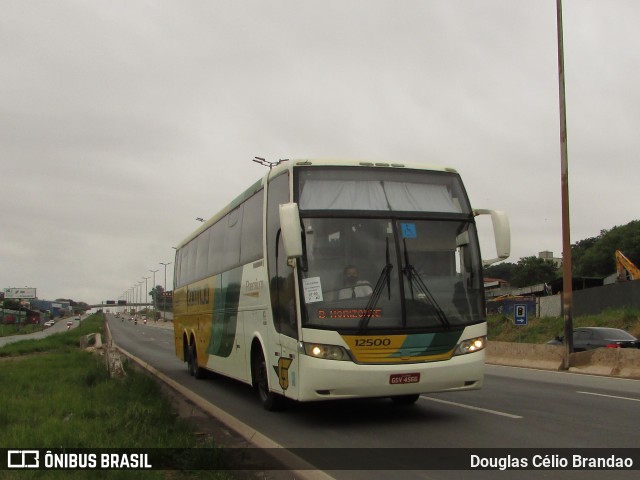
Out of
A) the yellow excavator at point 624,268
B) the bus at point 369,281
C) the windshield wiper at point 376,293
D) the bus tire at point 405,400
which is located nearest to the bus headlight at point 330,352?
the bus at point 369,281

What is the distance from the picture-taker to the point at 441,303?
8.59 metres

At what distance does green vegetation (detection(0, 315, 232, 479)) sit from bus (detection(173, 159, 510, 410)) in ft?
5.90

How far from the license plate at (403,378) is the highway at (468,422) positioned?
0.67 m

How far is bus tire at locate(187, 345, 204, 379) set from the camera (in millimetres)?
16344

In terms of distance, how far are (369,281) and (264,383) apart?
3132mm

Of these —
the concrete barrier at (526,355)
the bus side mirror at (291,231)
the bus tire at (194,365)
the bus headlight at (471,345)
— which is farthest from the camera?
the concrete barrier at (526,355)

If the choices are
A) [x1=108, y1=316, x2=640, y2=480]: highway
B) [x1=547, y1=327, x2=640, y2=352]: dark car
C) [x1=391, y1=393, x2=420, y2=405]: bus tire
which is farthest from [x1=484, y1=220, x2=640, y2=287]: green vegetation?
[x1=391, y1=393, x2=420, y2=405]: bus tire

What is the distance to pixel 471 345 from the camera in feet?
28.6

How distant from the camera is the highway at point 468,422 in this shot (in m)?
7.49

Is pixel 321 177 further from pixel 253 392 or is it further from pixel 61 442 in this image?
pixel 253 392

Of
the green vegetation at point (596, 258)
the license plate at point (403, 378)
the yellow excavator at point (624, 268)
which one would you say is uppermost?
the green vegetation at point (596, 258)

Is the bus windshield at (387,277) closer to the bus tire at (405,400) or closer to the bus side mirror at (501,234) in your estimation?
the bus side mirror at (501,234)

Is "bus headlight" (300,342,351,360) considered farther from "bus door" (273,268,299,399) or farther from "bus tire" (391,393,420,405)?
"bus tire" (391,393,420,405)

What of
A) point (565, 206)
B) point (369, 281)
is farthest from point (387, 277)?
point (565, 206)
